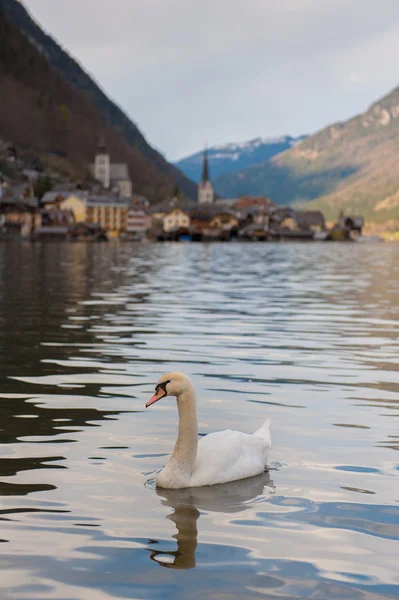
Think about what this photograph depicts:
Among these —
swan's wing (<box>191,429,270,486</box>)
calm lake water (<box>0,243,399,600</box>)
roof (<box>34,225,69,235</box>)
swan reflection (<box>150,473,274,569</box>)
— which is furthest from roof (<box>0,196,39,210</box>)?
swan reflection (<box>150,473,274,569</box>)

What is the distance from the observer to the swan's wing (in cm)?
1014

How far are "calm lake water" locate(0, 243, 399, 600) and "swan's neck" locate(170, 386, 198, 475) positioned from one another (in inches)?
13.6

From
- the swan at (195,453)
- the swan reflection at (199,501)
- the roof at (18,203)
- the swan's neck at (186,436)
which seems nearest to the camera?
the swan reflection at (199,501)

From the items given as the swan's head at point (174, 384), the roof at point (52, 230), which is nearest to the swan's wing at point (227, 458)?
the swan's head at point (174, 384)

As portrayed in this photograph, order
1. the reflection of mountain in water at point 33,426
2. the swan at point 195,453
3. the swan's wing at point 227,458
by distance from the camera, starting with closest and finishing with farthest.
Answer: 1. the swan at point 195,453
2. the swan's wing at point 227,458
3. the reflection of mountain in water at point 33,426

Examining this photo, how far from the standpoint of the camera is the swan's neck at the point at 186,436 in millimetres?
9789

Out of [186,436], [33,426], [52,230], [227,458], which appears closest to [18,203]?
[52,230]

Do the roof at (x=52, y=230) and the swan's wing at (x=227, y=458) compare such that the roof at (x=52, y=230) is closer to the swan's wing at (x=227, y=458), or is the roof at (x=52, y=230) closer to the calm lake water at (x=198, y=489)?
the calm lake water at (x=198, y=489)

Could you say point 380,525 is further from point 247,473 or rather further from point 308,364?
point 308,364

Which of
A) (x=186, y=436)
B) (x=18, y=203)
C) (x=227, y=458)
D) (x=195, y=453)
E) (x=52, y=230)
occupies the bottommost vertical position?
(x=227, y=458)

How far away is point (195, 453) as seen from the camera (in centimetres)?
1000

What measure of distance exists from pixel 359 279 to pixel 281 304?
21572 millimetres

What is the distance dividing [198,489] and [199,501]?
1.14ft

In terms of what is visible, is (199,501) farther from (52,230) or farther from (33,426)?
(52,230)
